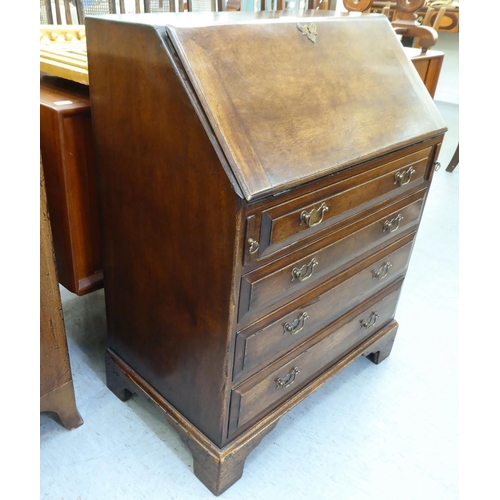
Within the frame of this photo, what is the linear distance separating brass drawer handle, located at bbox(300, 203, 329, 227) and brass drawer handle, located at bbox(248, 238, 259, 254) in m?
0.13

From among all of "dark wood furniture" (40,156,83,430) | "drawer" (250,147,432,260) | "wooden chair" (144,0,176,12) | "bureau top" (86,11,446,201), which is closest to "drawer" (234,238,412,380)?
"drawer" (250,147,432,260)

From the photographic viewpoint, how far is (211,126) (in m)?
0.87

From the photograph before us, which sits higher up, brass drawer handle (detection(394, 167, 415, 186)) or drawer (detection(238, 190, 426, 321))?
brass drawer handle (detection(394, 167, 415, 186))

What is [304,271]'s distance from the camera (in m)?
1.13

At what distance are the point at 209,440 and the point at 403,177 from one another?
87 centimetres

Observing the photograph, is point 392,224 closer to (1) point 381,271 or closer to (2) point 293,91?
(1) point 381,271

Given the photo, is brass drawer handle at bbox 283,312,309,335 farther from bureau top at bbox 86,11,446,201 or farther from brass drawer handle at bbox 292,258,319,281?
bureau top at bbox 86,11,446,201

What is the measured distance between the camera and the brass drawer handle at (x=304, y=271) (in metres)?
1.10

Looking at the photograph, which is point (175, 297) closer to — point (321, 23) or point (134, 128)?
point (134, 128)

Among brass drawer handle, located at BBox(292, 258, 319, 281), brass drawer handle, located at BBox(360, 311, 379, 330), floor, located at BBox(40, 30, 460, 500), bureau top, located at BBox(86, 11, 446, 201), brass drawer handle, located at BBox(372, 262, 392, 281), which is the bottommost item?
floor, located at BBox(40, 30, 460, 500)

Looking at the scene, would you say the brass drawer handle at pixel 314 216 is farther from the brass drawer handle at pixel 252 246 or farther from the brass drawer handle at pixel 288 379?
the brass drawer handle at pixel 288 379

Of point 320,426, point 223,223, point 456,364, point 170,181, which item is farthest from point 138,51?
point 456,364

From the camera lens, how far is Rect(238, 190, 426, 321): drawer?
103 cm

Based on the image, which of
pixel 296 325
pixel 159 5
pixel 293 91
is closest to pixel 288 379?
pixel 296 325
